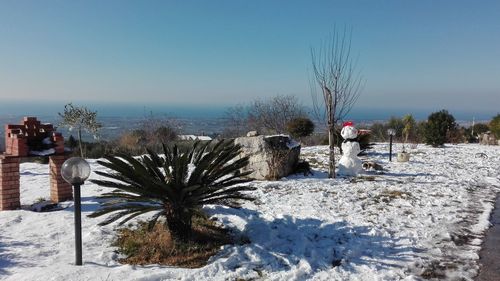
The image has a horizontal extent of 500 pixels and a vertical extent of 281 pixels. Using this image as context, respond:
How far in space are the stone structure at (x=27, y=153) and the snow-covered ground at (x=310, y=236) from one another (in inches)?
10.3

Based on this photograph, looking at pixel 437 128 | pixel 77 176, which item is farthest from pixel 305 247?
pixel 437 128

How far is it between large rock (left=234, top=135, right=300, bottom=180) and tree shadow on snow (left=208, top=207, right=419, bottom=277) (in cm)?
275

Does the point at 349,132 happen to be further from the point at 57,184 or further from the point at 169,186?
the point at 57,184

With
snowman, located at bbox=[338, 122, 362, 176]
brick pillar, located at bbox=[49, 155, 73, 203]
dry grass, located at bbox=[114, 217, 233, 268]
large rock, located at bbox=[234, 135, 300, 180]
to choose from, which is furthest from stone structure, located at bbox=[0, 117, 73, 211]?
snowman, located at bbox=[338, 122, 362, 176]

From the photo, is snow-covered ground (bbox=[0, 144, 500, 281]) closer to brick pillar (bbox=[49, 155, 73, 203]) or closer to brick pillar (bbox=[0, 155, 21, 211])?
brick pillar (bbox=[0, 155, 21, 211])

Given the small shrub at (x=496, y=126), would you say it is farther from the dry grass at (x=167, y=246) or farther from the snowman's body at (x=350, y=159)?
the dry grass at (x=167, y=246)

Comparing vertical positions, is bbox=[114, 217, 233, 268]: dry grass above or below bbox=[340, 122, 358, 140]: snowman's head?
below

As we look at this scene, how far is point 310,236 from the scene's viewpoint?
167 inches

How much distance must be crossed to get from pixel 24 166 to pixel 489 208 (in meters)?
9.50

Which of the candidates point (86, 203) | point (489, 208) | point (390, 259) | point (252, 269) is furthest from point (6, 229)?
point (489, 208)

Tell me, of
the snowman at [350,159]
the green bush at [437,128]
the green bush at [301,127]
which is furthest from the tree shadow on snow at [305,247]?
the green bush at [437,128]

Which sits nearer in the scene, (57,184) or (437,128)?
(57,184)

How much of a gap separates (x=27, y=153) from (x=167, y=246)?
109 inches

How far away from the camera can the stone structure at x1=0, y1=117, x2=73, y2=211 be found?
4.95 metres
